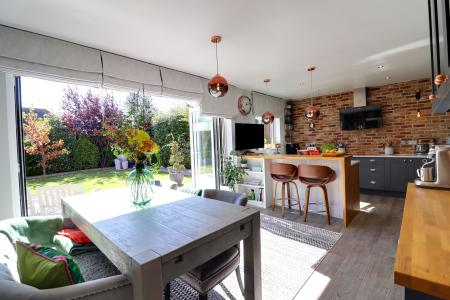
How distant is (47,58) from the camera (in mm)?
2256

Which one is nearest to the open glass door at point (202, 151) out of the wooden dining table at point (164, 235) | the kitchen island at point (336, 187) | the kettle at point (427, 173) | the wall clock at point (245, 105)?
the wall clock at point (245, 105)

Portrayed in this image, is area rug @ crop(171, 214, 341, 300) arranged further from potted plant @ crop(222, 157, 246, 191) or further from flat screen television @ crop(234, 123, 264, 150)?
flat screen television @ crop(234, 123, 264, 150)

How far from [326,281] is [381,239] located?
123cm

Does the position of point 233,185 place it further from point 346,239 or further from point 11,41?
point 11,41

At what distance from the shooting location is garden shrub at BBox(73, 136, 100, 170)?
5.45 meters

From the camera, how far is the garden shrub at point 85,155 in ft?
17.9

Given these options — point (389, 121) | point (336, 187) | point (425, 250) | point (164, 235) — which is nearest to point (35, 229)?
point (164, 235)

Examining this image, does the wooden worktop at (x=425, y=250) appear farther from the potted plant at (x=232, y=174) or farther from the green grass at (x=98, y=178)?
the green grass at (x=98, y=178)

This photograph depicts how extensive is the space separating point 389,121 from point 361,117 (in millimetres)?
571

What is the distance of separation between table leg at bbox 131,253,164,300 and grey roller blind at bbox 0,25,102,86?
91.9 inches

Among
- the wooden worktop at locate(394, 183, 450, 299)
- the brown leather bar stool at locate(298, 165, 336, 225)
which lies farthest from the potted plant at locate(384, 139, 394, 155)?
the wooden worktop at locate(394, 183, 450, 299)

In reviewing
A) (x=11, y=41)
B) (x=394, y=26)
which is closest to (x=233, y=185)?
(x=394, y=26)

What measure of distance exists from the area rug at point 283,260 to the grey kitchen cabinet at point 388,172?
258 centimetres

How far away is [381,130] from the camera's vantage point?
5070 millimetres
